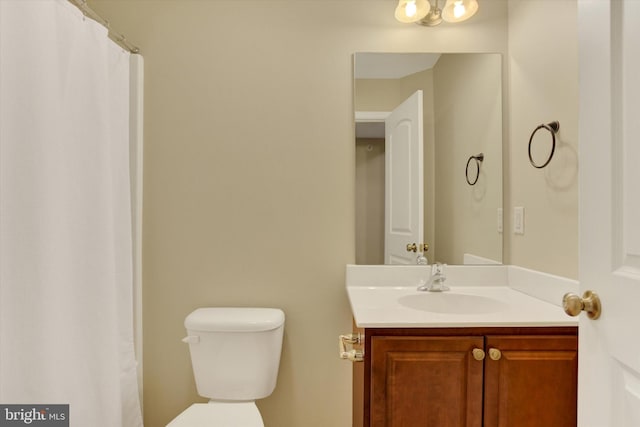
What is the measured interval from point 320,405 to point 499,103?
1.70 metres

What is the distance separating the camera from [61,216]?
1.04m

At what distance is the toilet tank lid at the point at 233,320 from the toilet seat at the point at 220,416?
298 millimetres

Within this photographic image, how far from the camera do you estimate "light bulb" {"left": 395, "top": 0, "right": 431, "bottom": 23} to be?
5.07ft

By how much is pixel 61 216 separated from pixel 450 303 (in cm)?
146

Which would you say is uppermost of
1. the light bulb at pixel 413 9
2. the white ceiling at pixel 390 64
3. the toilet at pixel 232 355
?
the light bulb at pixel 413 9

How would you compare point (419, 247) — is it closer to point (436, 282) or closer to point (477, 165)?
point (436, 282)

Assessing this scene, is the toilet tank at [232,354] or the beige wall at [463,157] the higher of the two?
the beige wall at [463,157]

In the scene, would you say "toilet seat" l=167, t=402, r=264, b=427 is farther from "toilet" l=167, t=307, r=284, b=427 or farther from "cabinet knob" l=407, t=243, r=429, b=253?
"cabinet knob" l=407, t=243, r=429, b=253

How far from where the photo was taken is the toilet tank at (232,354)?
57.1 inches

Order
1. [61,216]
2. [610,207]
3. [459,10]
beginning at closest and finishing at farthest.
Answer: [610,207] < [61,216] < [459,10]

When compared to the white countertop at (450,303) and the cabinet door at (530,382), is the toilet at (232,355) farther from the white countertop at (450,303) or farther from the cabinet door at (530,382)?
the cabinet door at (530,382)

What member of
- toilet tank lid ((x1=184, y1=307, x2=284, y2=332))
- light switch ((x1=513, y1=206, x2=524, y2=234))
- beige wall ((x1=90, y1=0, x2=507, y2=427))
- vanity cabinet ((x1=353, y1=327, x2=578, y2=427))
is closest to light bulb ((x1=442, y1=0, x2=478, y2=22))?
beige wall ((x1=90, y1=0, x2=507, y2=427))

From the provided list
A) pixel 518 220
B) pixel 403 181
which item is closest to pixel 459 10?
pixel 403 181

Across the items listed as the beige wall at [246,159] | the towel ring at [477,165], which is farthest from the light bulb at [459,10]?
the towel ring at [477,165]
